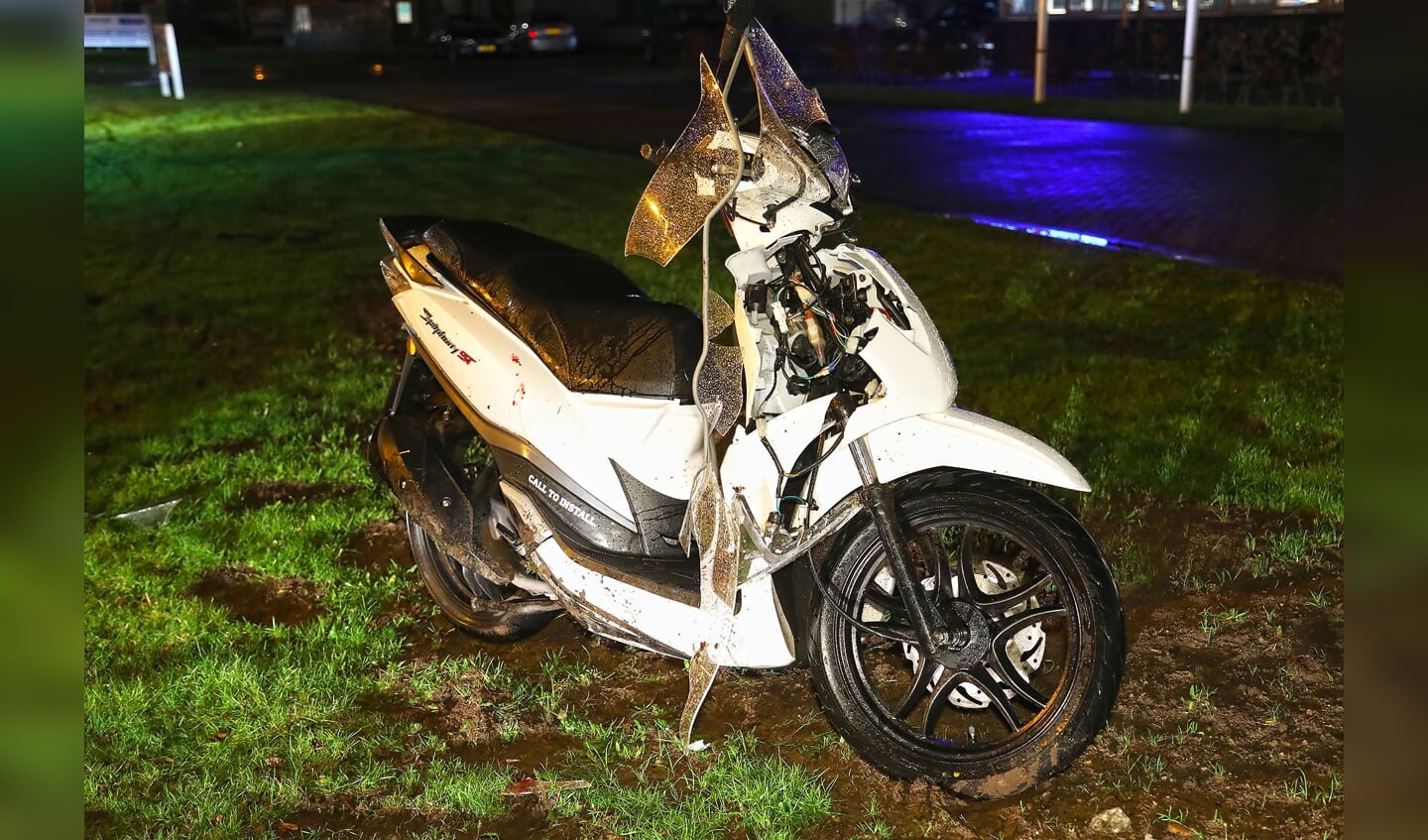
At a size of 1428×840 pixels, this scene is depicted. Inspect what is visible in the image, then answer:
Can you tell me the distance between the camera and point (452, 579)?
4.49 meters

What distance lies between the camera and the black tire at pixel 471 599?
4309 mm

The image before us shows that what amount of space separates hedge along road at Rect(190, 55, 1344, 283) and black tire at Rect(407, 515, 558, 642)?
5.18 meters

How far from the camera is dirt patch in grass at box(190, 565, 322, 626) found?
472 cm

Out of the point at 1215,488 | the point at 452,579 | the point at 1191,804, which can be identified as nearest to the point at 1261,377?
the point at 1215,488

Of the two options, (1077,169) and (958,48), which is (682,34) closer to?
(958,48)

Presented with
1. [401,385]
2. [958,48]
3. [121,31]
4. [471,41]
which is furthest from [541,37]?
[401,385]

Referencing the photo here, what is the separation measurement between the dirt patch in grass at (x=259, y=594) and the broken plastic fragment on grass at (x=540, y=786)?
1.39 m

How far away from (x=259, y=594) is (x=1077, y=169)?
10393 millimetres

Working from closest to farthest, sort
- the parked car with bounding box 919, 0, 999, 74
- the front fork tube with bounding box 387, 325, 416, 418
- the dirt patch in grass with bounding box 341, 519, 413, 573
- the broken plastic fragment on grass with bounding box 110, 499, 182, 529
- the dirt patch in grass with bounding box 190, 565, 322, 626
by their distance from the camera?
the front fork tube with bounding box 387, 325, 416, 418 → the dirt patch in grass with bounding box 190, 565, 322, 626 → the dirt patch in grass with bounding box 341, 519, 413, 573 → the broken plastic fragment on grass with bounding box 110, 499, 182, 529 → the parked car with bounding box 919, 0, 999, 74

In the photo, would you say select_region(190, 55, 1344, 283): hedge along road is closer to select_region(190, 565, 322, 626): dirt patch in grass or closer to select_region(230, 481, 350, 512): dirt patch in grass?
select_region(230, 481, 350, 512): dirt patch in grass

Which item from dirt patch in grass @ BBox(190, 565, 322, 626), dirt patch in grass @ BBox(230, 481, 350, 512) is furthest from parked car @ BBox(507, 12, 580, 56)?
dirt patch in grass @ BBox(190, 565, 322, 626)

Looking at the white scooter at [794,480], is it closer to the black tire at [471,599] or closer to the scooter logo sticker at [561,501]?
the scooter logo sticker at [561,501]

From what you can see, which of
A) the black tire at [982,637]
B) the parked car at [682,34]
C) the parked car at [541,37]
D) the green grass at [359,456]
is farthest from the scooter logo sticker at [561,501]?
the parked car at [541,37]
